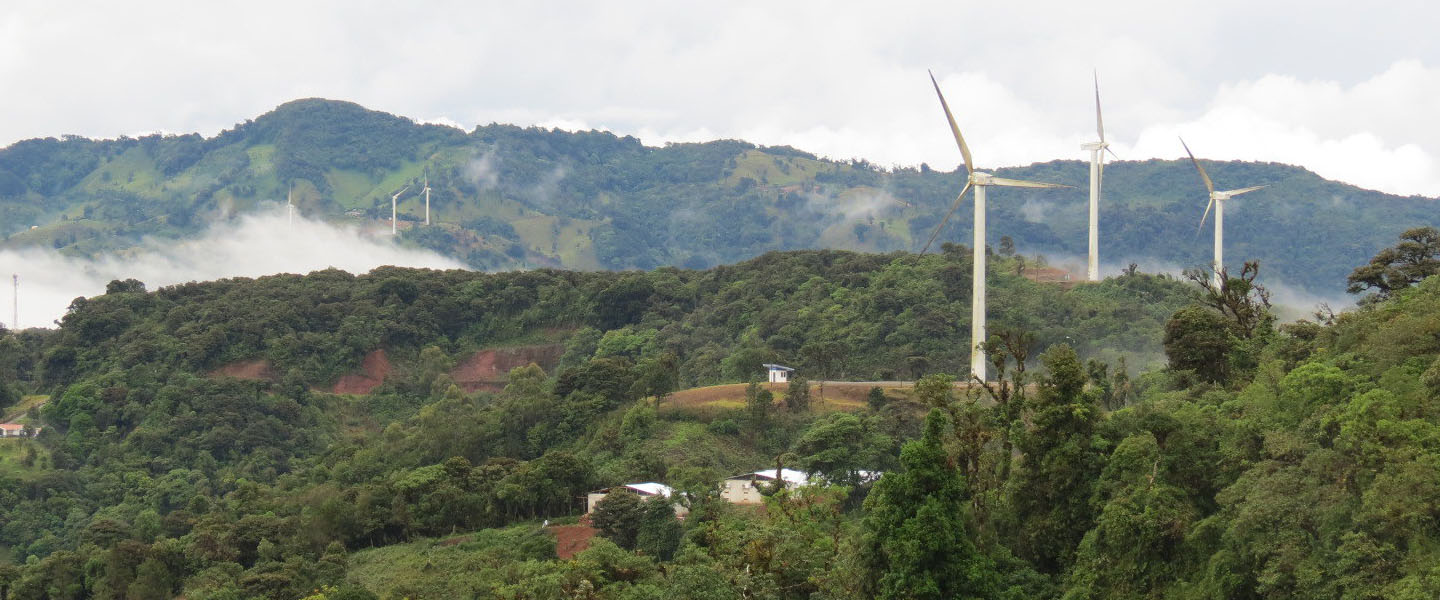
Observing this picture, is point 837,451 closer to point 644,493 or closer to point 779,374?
point 644,493

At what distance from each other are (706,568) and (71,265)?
16004 centimetres

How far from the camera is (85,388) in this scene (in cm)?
8056

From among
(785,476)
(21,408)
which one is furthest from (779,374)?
(21,408)

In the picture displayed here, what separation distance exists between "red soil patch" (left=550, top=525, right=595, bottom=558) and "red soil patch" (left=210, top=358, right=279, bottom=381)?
40.4 m

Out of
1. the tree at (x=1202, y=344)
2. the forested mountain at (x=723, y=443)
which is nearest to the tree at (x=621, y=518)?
the forested mountain at (x=723, y=443)

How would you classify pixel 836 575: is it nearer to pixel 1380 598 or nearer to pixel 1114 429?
pixel 1114 429

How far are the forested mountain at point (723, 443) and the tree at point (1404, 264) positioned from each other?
1.35 metres

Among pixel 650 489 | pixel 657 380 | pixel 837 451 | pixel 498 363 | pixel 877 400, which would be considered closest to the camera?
pixel 837 451

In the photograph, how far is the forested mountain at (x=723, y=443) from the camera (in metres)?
29.1

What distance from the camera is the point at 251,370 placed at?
85562 mm

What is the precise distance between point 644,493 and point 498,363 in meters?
43.9

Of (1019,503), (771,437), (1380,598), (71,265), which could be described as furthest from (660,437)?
(71,265)

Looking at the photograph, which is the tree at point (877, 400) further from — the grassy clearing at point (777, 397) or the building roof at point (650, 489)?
the building roof at point (650, 489)

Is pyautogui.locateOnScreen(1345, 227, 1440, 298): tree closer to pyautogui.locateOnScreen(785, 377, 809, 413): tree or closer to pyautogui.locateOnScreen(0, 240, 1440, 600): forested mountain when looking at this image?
pyautogui.locateOnScreen(0, 240, 1440, 600): forested mountain
